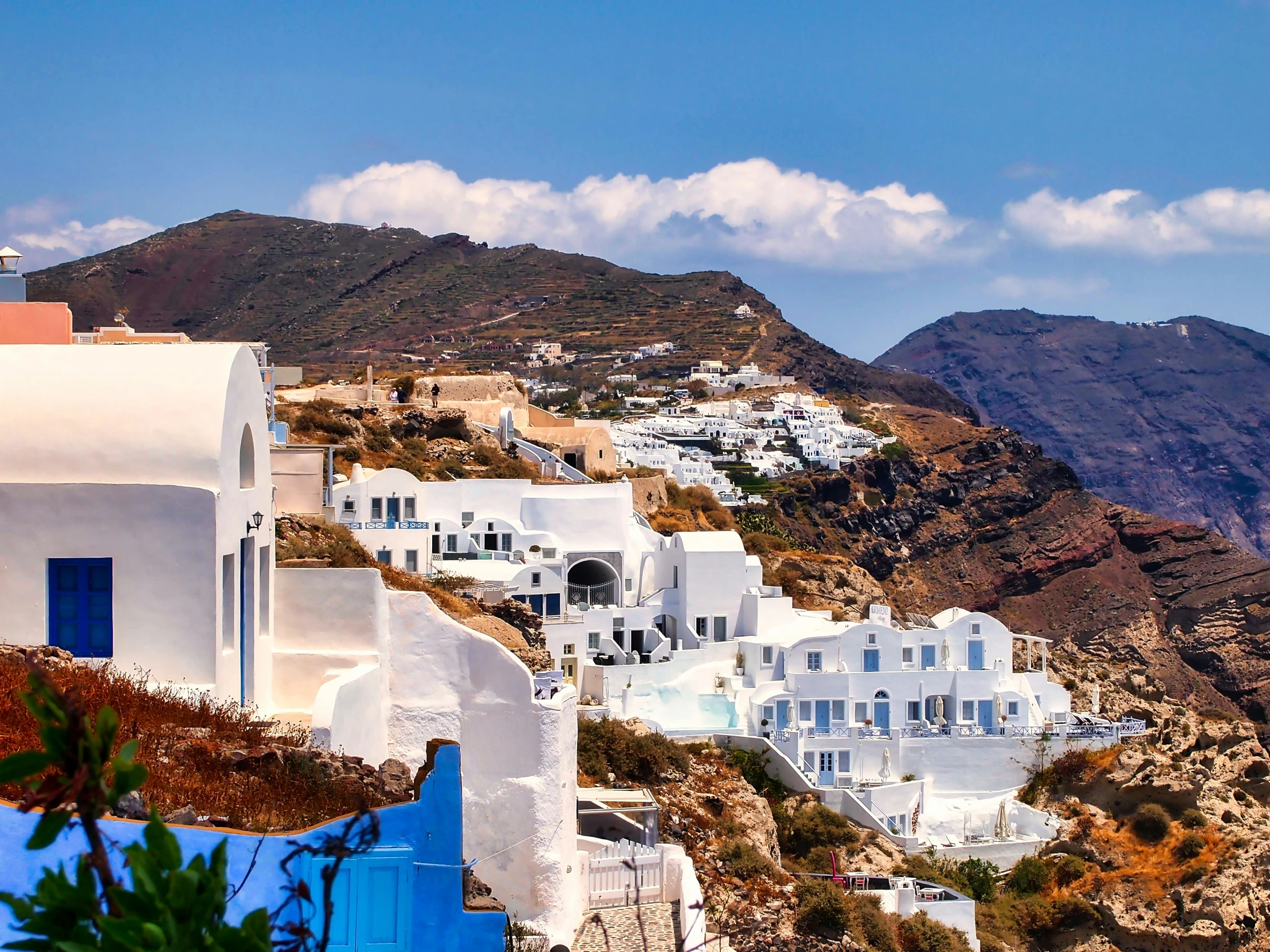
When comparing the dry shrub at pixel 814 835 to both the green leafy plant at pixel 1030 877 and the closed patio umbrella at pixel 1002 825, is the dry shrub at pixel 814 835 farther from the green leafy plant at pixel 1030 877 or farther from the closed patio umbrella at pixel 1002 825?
the closed patio umbrella at pixel 1002 825

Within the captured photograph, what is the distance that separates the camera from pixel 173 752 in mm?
8539

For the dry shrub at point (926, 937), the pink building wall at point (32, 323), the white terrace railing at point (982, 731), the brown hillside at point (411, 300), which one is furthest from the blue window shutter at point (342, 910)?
the brown hillside at point (411, 300)

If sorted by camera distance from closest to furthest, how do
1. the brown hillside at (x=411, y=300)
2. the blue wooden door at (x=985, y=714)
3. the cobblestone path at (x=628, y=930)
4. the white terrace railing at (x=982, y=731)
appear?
the cobblestone path at (x=628, y=930) → the white terrace railing at (x=982, y=731) → the blue wooden door at (x=985, y=714) → the brown hillside at (x=411, y=300)

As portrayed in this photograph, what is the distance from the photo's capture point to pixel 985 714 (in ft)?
99.6

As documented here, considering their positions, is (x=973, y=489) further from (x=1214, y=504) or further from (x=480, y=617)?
(x=1214, y=504)

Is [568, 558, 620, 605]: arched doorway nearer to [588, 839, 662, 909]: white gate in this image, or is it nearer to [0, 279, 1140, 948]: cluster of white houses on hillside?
[0, 279, 1140, 948]: cluster of white houses on hillside

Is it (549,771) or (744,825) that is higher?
(549,771)

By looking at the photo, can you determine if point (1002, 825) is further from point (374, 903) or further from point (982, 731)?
point (374, 903)

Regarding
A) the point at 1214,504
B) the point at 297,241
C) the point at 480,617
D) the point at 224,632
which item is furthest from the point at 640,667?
the point at 1214,504

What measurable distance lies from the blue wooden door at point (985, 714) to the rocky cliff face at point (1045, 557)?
38.3 meters

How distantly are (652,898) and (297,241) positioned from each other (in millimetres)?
155621

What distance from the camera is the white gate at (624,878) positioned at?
13078mm

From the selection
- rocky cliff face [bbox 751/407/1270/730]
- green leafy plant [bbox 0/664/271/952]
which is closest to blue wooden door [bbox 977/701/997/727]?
green leafy plant [bbox 0/664/271/952]

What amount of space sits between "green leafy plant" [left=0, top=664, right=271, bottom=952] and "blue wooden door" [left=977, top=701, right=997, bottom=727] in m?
28.3
